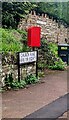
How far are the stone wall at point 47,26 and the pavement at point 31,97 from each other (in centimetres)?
543

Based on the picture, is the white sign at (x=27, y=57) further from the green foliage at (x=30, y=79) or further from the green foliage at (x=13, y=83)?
the green foliage at (x=13, y=83)

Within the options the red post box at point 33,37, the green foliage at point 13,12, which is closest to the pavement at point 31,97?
the red post box at point 33,37

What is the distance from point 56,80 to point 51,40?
7420 millimetres

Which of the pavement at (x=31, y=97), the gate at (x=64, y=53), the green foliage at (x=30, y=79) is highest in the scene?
the gate at (x=64, y=53)

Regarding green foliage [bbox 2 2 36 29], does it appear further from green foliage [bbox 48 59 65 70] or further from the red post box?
the red post box

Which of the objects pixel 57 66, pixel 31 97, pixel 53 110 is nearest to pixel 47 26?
pixel 57 66

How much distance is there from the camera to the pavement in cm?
662

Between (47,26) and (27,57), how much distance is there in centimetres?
823

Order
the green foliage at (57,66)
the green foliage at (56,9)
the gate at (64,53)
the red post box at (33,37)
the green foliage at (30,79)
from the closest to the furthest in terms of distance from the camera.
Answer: the green foliage at (30,79) → the red post box at (33,37) → the green foliage at (57,66) → the gate at (64,53) → the green foliage at (56,9)

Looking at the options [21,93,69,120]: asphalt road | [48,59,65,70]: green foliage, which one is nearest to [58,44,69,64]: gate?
[48,59,65,70]: green foliage

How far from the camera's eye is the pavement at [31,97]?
6616 millimetres

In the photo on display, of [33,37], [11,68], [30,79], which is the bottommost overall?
[30,79]

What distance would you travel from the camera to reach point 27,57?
968cm

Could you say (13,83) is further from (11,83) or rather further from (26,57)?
(26,57)
